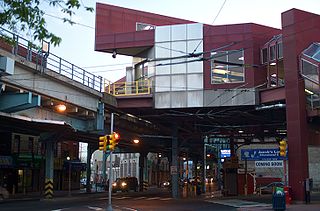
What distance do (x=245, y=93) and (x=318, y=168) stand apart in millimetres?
9166

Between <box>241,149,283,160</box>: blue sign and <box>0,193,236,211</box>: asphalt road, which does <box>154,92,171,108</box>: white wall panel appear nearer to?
<box>0,193,236,211</box>: asphalt road

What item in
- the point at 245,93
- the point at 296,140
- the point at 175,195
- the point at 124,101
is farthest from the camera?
the point at 175,195

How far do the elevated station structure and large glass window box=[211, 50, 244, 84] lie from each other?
0.09 meters

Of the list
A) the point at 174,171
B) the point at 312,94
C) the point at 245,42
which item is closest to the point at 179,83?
the point at 245,42

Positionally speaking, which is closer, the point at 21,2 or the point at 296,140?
the point at 21,2

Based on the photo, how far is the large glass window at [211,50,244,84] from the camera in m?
38.3

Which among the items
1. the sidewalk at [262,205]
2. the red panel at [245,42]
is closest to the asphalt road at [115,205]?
the sidewalk at [262,205]

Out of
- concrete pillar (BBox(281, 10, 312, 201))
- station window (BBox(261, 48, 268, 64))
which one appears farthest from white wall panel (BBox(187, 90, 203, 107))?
concrete pillar (BBox(281, 10, 312, 201))

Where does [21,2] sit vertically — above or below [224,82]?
below

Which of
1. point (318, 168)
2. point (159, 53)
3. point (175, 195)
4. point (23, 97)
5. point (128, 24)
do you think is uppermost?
point (128, 24)

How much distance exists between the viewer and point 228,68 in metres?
38.9

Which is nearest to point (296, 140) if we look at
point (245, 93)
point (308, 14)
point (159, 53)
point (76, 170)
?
point (245, 93)

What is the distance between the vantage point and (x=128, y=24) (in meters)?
48.4

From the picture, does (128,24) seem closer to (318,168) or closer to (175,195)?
(175,195)
